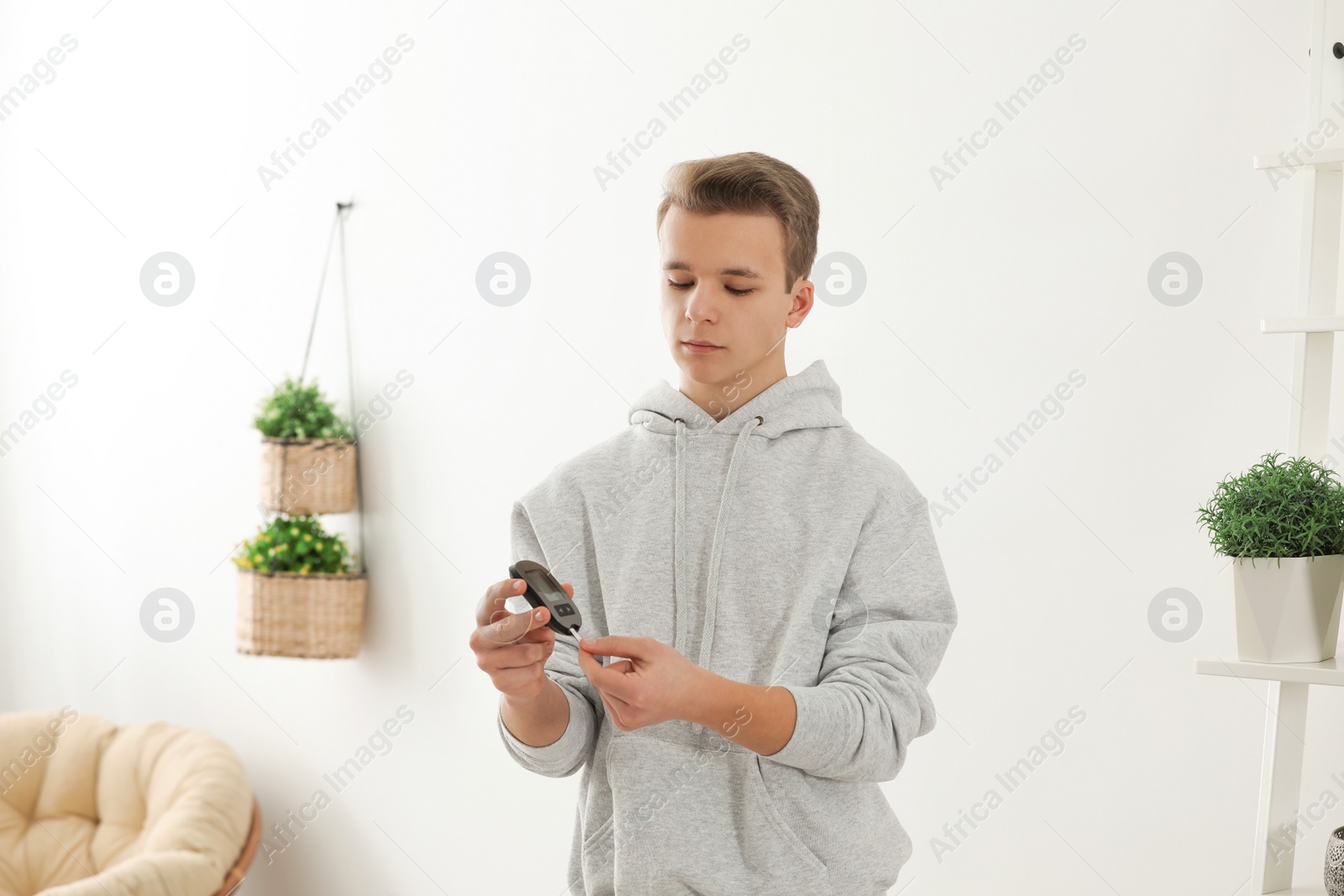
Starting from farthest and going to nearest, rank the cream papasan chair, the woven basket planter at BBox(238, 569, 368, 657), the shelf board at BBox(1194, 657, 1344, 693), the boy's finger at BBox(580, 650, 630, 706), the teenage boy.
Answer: the cream papasan chair, the woven basket planter at BBox(238, 569, 368, 657), the shelf board at BBox(1194, 657, 1344, 693), the teenage boy, the boy's finger at BBox(580, 650, 630, 706)

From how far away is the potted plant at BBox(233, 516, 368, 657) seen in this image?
7.36ft

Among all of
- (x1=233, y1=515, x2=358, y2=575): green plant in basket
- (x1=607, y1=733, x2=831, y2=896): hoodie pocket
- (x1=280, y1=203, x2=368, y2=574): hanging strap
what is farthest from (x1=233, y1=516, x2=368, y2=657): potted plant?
(x1=607, y1=733, x2=831, y2=896): hoodie pocket

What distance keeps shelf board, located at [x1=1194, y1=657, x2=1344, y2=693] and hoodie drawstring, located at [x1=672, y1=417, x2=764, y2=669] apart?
533 mm

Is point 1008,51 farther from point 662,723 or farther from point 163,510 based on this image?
point 163,510

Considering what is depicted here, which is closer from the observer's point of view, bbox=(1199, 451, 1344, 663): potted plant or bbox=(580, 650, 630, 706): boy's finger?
bbox=(580, 650, 630, 706): boy's finger

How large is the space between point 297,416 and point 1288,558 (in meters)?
1.88

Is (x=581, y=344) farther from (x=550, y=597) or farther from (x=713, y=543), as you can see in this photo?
(x=550, y=597)

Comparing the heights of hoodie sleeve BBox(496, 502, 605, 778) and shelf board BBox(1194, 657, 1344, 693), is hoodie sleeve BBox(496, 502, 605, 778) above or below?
below

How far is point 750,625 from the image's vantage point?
40.6 inches

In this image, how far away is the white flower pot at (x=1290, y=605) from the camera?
3.58 feet

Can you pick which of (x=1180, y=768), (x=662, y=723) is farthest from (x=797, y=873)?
(x=1180, y=768)

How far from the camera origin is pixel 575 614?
917 mm

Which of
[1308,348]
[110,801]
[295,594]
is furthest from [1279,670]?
[110,801]

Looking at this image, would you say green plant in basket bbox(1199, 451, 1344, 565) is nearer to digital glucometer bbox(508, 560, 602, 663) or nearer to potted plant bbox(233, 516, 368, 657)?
digital glucometer bbox(508, 560, 602, 663)
